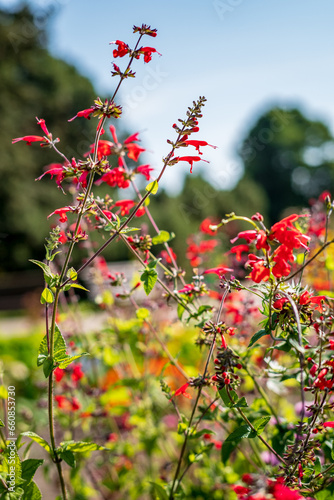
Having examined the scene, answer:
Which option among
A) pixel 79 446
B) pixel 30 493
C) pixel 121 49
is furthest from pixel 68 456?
pixel 121 49

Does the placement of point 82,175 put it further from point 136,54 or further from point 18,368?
point 18,368

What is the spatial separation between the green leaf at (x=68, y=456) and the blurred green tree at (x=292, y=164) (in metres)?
40.7

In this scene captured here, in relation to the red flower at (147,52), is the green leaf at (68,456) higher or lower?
lower

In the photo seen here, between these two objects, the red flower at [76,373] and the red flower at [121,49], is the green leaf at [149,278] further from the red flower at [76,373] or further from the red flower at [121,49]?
the red flower at [76,373]

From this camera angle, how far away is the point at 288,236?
49.7 inches

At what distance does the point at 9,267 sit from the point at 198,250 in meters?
23.1

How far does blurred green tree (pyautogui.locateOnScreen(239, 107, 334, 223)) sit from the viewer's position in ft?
135

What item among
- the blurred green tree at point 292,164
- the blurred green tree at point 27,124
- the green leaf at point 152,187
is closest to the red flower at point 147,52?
the green leaf at point 152,187

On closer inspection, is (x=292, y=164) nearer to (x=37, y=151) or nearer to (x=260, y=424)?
(x=37, y=151)

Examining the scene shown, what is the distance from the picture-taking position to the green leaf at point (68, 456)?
135 centimetres

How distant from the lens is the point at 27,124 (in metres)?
26.0

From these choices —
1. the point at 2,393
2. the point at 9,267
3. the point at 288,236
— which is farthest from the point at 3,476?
the point at 9,267

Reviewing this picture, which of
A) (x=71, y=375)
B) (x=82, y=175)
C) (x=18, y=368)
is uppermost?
(x=82, y=175)

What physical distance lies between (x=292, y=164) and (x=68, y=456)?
143ft
